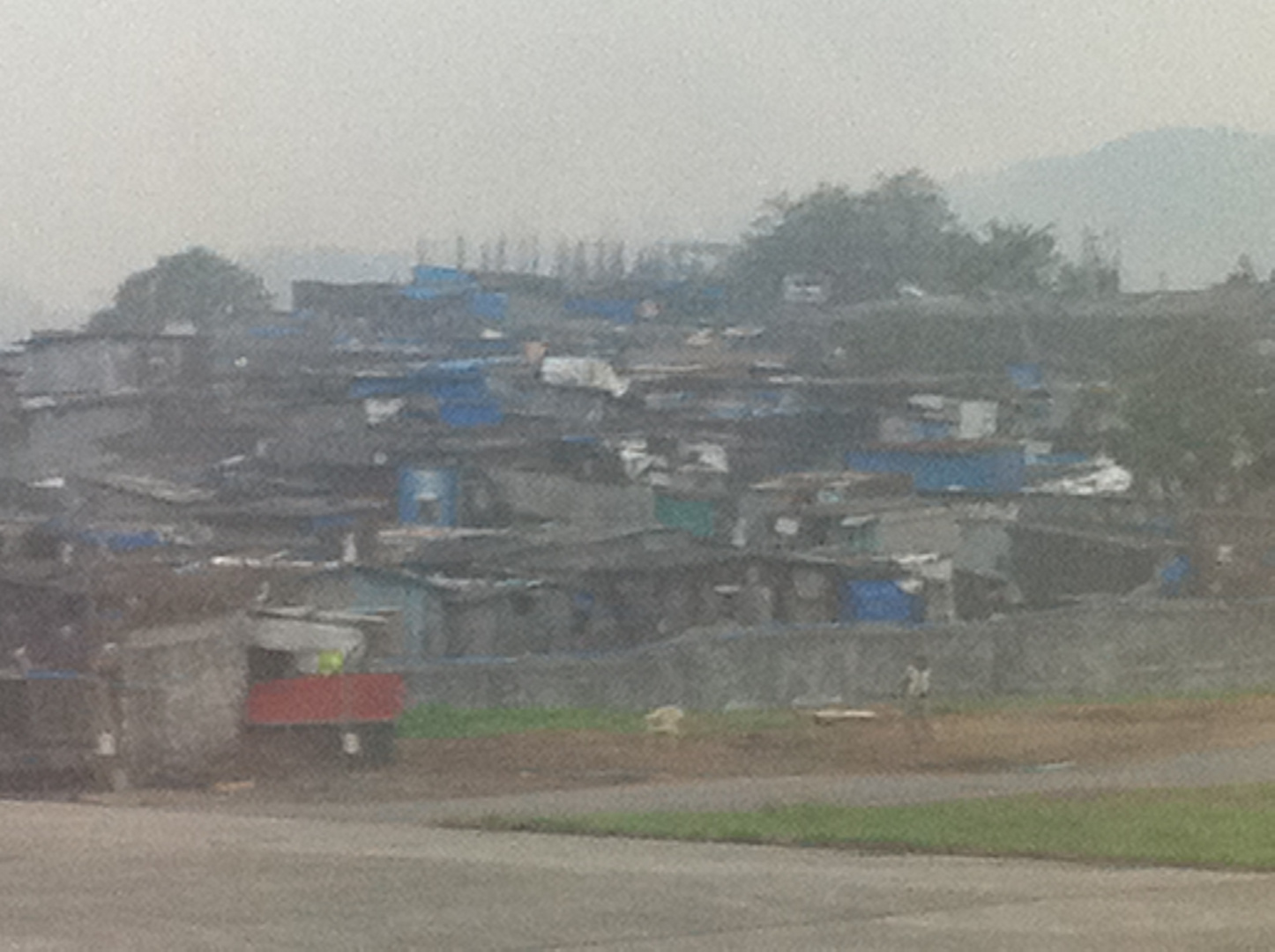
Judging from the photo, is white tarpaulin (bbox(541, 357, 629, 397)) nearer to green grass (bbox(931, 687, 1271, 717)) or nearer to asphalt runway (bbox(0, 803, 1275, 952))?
green grass (bbox(931, 687, 1271, 717))

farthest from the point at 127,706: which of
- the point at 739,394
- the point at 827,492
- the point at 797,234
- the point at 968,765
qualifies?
the point at 797,234

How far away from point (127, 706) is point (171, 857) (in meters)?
10.7

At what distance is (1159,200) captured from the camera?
198ft

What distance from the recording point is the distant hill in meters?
52.4

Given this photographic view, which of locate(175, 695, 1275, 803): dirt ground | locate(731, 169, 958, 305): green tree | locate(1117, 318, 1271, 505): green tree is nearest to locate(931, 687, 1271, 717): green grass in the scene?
locate(175, 695, 1275, 803): dirt ground

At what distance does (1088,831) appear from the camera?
13.3 m

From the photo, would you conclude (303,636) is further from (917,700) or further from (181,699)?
(917,700)

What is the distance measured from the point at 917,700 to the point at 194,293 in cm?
3370

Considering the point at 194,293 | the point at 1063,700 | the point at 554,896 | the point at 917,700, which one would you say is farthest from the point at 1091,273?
the point at 554,896

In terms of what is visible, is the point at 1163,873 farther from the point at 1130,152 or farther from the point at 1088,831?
the point at 1130,152

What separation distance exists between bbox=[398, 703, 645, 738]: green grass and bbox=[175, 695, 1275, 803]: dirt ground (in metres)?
0.55

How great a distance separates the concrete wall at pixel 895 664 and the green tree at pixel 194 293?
1108 inches

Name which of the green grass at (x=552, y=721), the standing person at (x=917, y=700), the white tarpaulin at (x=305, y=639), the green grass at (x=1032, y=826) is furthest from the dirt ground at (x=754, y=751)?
the green grass at (x=1032, y=826)

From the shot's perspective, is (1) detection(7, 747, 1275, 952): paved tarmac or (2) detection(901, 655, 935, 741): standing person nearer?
(1) detection(7, 747, 1275, 952): paved tarmac
